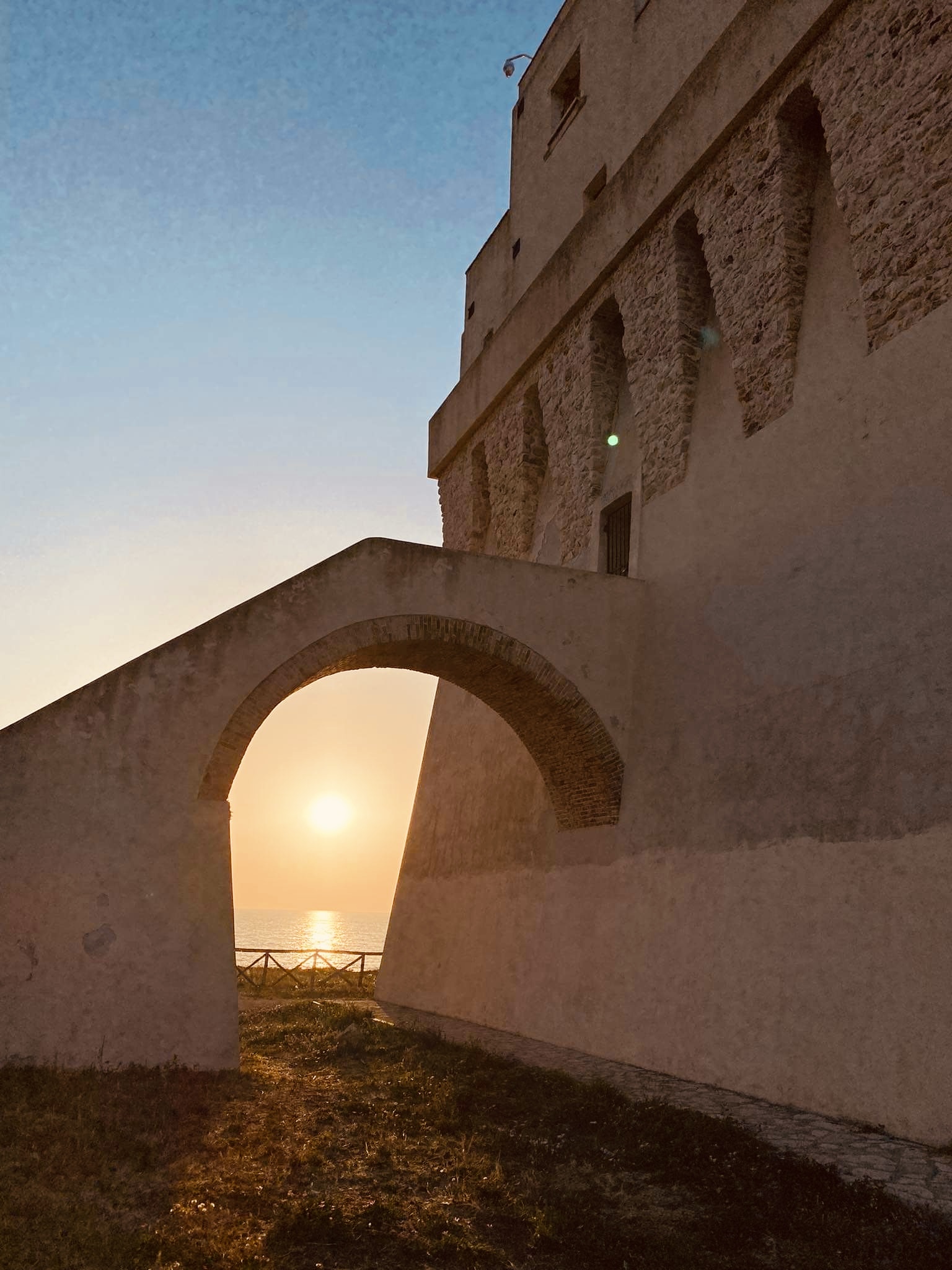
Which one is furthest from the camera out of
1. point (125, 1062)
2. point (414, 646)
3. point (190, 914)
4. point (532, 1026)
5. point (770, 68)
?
point (532, 1026)

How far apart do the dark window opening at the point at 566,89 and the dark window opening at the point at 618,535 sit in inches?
298

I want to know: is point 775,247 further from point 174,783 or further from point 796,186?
point 174,783

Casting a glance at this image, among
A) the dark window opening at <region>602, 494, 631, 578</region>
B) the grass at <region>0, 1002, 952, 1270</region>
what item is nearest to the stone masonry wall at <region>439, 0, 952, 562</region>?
the dark window opening at <region>602, 494, 631, 578</region>

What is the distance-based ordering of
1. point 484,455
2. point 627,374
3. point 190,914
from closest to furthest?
point 190,914
point 627,374
point 484,455

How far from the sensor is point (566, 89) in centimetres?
1719

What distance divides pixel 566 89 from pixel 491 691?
11.1 metres

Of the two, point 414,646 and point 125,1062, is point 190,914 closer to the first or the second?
point 125,1062

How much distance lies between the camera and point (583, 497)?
13664 millimetres

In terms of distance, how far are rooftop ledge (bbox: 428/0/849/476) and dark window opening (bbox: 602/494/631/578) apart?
2877mm

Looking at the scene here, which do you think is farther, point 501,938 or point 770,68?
point 501,938

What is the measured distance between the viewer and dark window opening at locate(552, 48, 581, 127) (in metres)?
16.6

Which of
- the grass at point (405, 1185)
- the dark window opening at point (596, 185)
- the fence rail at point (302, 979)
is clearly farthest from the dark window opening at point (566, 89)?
the grass at point (405, 1185)

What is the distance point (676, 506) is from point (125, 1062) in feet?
25.5

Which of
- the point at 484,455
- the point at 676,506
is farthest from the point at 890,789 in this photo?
the point at 484,455
